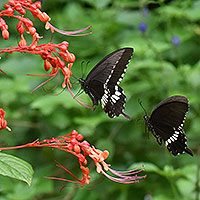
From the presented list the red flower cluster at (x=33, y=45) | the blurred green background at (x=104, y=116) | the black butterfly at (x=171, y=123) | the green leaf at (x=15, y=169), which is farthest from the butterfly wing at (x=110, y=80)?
the blurred green background at (x=104, y=116)

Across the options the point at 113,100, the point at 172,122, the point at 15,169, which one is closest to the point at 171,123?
the point at 172,122

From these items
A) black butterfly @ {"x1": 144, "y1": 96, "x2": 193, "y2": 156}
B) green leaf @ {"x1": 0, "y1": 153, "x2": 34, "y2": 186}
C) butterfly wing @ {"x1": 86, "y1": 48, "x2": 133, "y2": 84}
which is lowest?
black butterfly @ {"x1": 144, "y1": 96, "x2": 193, "y2": 156}

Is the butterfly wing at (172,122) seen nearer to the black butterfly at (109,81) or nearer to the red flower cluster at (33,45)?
the black butterfly at (109,81)

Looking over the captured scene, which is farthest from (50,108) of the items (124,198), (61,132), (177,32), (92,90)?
(177,32)

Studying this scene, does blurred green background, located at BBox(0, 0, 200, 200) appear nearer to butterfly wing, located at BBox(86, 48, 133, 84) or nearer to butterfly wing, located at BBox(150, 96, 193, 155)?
butterfly wing, located at BBox(150, 96, 193, 155)

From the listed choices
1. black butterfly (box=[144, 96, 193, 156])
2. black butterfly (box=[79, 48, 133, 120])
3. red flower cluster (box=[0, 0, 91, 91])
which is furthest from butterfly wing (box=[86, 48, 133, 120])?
red flower cluster (box=[0, 0, 91, 91])

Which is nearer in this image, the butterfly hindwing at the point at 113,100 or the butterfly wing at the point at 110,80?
the butterfly wing at the point at 110,80
